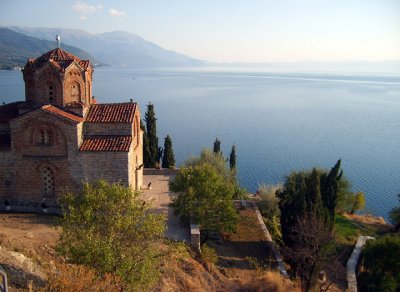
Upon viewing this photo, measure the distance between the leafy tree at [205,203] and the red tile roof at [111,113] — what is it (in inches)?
183

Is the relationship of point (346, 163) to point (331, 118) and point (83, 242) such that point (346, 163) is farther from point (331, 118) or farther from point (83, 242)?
point (83, 242)

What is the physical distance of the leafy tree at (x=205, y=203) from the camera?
60.9 feet

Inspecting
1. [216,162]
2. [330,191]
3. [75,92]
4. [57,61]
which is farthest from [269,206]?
[57,61]

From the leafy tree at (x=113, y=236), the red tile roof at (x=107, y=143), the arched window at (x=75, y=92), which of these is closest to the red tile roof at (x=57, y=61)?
the arched window at (x=75, y=92)

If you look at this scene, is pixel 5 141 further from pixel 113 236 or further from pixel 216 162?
pixel 216 162

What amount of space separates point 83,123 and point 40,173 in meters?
3.44

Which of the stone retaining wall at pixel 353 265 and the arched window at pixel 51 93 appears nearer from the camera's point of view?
the stone retaining wall at pixel 353 265

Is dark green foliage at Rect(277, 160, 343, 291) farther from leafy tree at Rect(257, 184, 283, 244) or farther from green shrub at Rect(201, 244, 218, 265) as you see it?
leafy tree at Rect(257, 184, 283, 244)

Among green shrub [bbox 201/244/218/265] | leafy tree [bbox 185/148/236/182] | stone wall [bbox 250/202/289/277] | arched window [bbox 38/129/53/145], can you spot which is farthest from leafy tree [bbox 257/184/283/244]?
arched window [bbox 38/129/53/145]

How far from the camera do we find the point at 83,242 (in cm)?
1006

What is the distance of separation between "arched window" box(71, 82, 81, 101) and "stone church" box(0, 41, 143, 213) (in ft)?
0.18

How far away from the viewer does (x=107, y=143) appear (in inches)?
762

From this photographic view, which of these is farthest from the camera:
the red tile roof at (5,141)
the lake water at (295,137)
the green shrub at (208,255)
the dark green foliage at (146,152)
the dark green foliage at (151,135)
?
the lake water at (295,137)

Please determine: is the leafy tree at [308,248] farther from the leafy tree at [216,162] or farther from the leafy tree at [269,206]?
the leafy tree at [216,162]
